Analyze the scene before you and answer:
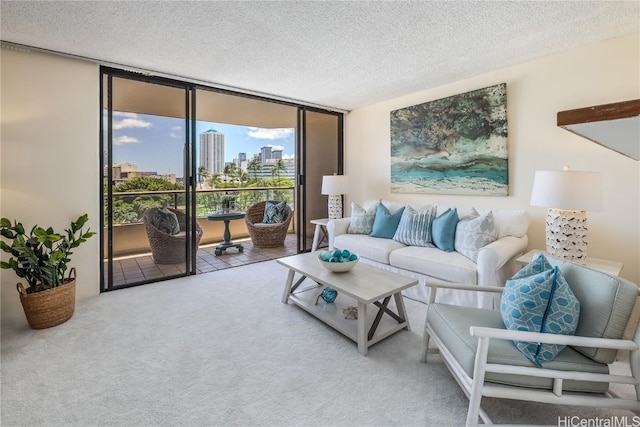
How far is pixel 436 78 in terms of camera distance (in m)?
3.52

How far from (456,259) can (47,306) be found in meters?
3.50

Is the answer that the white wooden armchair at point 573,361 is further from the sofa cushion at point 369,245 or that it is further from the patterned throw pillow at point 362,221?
the patterned throw pillow at point 362,221

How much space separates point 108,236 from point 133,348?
165cm

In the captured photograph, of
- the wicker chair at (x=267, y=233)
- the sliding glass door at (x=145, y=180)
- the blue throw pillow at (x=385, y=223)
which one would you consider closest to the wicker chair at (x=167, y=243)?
the sliding glass door at (x=145, y=180)

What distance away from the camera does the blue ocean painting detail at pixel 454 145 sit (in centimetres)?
331

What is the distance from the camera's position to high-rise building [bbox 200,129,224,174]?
4684 mm

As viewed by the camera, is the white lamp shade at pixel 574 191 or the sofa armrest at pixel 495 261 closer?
the white lamp shade at pixel 574 191

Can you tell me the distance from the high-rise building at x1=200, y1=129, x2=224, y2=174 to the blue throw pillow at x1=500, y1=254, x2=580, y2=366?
4346mm

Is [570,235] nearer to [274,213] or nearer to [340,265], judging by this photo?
[340,265]

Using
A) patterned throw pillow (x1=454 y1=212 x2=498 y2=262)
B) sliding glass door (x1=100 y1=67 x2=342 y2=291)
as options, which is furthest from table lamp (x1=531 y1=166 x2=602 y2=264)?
sliding glass door (x1=100 y1=67 x2=342 y2=291)

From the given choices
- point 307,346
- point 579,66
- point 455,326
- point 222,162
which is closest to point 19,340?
point 307,346

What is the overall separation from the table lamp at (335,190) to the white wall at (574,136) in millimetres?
1530

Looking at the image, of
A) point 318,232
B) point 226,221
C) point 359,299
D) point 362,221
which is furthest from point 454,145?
point 226,221

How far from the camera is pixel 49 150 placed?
2.82m
